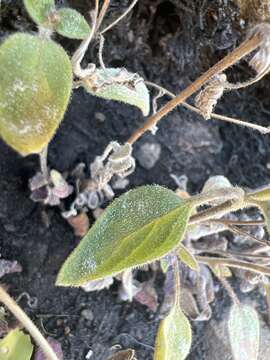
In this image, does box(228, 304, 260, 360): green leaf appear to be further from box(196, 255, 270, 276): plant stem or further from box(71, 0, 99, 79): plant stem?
box(71, 0, 99, 79): plant stem

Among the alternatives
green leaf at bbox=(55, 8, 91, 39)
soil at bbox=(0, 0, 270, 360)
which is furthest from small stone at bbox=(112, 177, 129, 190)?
green leaf at bbox=(55, 8, 91, 39)

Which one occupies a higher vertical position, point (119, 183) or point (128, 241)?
point (128, 241)

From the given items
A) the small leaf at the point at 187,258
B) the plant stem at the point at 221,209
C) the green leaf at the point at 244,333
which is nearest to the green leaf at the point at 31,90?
the plant stem at the point at 221,209

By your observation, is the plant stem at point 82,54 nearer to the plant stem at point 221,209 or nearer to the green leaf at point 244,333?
the plant stem at point 221,209

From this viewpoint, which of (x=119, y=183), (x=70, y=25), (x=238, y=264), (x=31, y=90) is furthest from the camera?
(x=119, y=183)

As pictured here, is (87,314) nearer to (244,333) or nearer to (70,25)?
(244,333)

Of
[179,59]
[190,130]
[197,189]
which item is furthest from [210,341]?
[179,59]

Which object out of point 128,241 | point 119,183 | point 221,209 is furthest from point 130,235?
point 119,183
